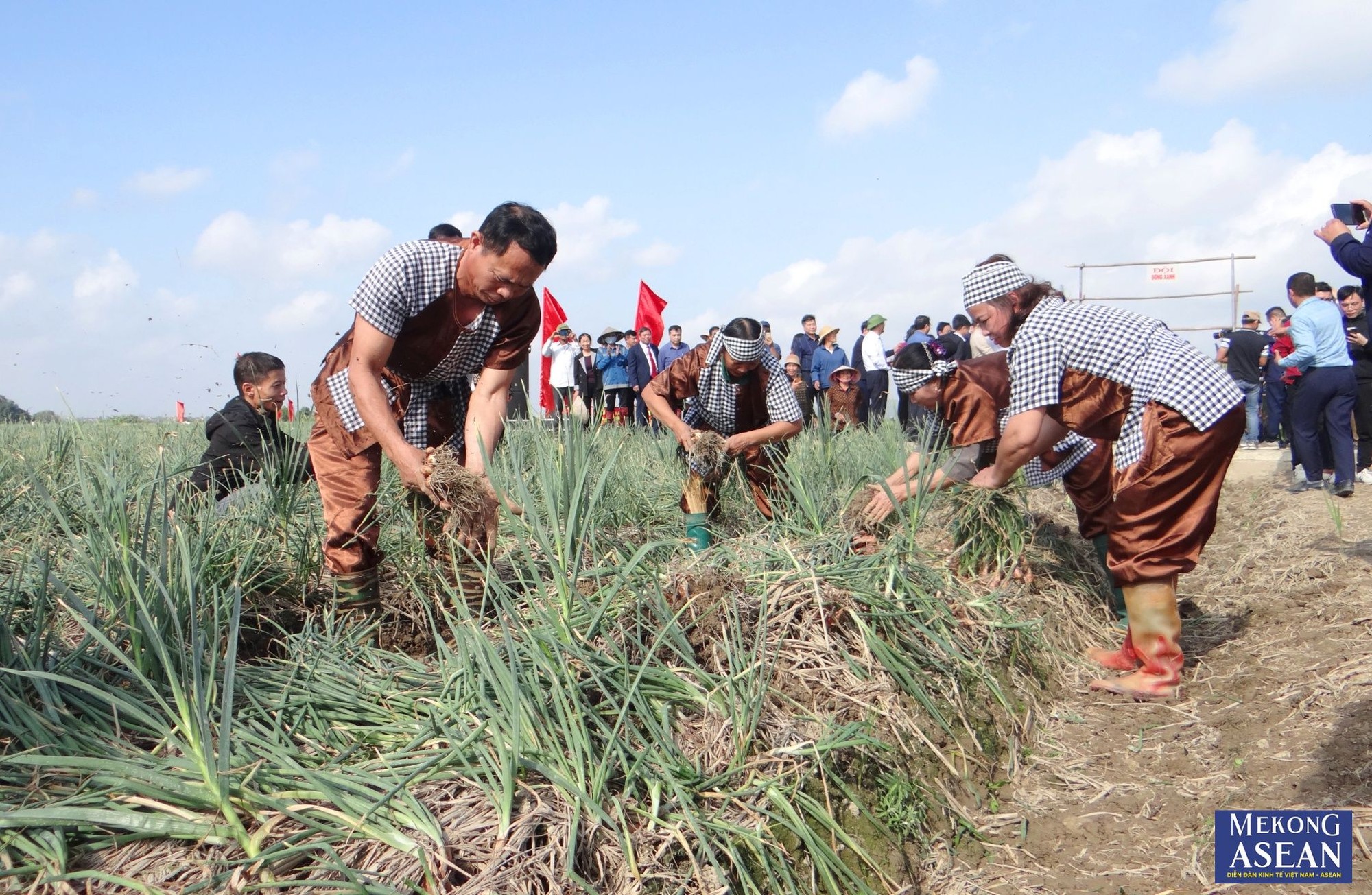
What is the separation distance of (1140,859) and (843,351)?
910 cm

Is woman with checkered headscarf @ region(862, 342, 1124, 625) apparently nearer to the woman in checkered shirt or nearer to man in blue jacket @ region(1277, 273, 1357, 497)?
the woman in checkered shirt

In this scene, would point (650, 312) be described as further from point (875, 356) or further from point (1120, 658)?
point (1120, 658)

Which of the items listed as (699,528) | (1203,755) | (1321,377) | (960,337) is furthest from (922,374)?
(960,337)

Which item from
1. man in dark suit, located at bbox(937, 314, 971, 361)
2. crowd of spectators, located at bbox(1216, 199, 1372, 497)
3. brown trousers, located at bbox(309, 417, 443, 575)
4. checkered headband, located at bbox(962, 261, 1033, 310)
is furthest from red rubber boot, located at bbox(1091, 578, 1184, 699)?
man in dark suit, located at bbox(937, 314, 971, 361)

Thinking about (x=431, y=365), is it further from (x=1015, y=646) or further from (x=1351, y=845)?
(x=1351, y=845)

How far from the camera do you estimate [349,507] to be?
2.93 metres

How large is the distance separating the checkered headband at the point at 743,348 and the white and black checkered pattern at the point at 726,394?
0.25ft

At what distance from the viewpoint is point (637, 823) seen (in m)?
1.88

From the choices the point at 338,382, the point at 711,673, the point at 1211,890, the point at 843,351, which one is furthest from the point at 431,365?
the point at 843,351

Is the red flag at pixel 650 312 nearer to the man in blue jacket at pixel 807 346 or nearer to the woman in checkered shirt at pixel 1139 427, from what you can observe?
the man in blue jacket at pixel 807 346

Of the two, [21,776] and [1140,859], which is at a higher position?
[21,776]

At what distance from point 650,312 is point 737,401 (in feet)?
22.0

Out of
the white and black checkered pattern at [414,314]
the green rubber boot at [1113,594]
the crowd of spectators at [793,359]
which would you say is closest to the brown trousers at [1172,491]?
the green rubber boot at [1113,594]

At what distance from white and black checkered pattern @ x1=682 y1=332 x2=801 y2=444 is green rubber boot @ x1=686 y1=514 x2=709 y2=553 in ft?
2.09
